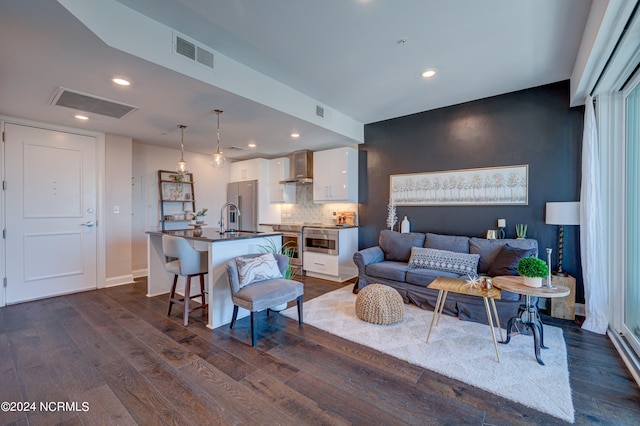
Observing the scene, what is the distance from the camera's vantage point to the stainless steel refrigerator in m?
6.23

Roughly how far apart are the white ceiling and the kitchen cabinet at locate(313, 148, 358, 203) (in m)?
1.23

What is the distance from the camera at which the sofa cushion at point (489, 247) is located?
11.1 ft

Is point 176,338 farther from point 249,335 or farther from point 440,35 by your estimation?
point 440,35

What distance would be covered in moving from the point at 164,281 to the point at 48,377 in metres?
2.12

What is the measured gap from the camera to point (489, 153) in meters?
3.96

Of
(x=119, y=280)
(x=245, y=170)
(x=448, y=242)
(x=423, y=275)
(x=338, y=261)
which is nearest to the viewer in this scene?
(x=423, y=275)

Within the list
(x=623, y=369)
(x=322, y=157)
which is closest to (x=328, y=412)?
(x=623, y=369)

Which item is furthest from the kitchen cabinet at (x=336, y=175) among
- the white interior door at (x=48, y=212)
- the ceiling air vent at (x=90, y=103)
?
the white interior door at (x=48, y=212)

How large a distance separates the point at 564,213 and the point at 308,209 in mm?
4283

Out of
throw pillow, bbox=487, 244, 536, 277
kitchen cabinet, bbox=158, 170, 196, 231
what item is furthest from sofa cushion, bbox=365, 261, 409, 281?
kitchen cabinet, bbox=158, 170, 196, 231

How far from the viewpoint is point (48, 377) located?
2119 millimetres

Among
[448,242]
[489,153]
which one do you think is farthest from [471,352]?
[489,153]

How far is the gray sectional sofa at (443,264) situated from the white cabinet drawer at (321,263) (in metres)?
0.78

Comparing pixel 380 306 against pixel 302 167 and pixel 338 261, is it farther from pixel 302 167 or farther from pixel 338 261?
pixel 302 167
